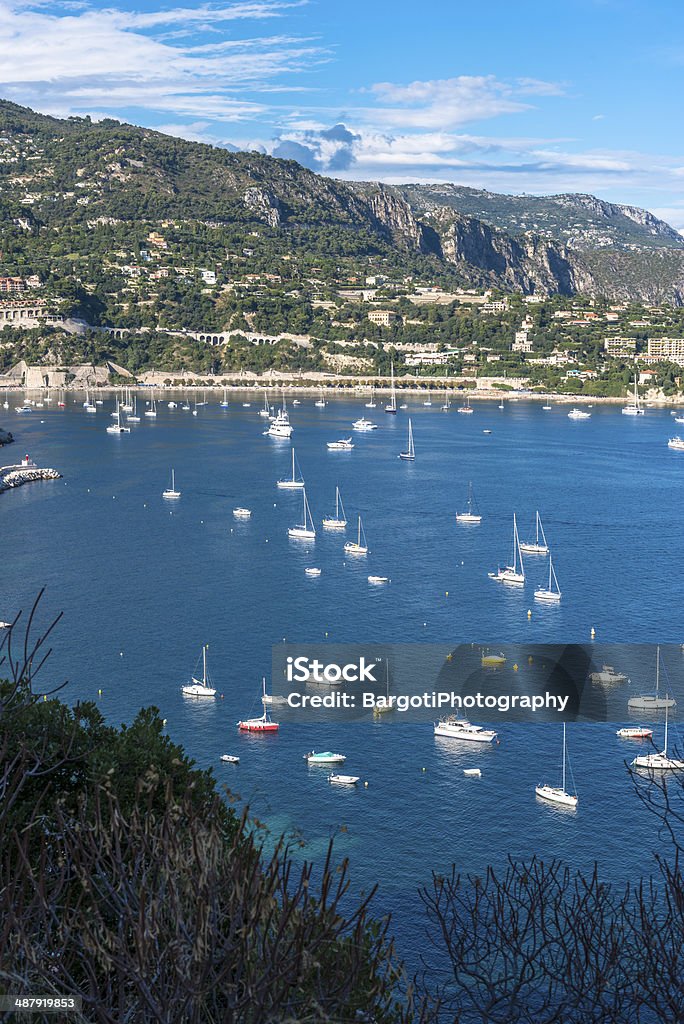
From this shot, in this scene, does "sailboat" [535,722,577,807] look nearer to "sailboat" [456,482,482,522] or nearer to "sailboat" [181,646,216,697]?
"sailboat" [181,646,216,697]

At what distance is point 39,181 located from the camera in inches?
7810

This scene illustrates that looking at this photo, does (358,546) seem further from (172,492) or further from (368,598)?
(172,492)

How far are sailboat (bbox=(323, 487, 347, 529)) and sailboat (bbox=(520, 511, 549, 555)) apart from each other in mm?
8151

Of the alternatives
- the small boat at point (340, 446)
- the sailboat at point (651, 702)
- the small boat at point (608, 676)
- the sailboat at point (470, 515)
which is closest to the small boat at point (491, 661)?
the small boat at point (608, 676)

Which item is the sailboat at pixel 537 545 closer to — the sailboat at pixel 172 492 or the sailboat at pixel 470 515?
the sailboat at pixel 470 515

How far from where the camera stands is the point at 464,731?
26.8 metres

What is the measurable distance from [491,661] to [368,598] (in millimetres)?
7524

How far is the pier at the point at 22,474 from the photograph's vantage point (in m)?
63.6

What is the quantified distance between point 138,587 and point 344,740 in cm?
1525

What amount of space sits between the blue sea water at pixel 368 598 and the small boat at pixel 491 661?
1873 mm

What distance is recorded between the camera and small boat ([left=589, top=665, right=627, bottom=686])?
30766mm

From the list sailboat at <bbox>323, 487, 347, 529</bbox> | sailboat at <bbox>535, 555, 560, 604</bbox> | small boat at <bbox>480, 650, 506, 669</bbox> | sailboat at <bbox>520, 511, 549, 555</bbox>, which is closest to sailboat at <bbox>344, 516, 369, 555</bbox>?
sailboat at <bbox>323, 487, 347, 529</bbox>

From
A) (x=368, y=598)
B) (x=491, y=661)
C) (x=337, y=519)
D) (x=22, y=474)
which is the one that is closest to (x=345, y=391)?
(x=22, y=474)

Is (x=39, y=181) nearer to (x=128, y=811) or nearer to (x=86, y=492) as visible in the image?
(x=86, y=492)
